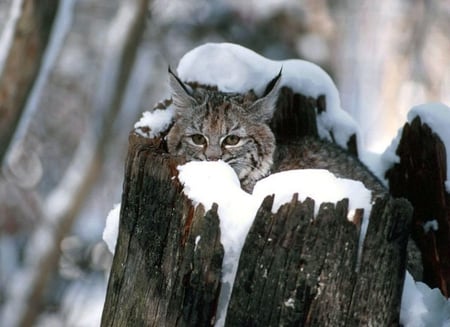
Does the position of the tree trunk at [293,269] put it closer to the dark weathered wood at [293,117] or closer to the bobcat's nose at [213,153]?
the bobcat's nose at [213,153]

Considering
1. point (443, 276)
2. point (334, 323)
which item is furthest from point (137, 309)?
point (443, 276)

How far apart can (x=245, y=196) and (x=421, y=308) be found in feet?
2.43

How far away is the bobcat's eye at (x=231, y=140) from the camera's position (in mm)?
4536

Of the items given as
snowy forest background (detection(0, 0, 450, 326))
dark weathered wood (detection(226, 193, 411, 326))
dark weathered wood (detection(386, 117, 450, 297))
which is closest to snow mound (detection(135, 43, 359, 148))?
dark weathered wood (detection(386, 117, 450, 297))

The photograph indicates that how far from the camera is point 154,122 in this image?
402 cm

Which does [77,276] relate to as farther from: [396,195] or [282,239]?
[282,239]

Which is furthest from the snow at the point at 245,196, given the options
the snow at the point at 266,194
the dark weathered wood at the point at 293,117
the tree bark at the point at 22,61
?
the tree bark at the point at 22,61

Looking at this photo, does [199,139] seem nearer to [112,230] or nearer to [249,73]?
[249,73]

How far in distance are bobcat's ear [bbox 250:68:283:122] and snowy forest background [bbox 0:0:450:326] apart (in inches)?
226

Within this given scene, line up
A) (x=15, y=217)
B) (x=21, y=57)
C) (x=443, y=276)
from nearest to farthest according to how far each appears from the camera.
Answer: (x=443, y=276) < (x=21, y=57) < (x=15, y=217)

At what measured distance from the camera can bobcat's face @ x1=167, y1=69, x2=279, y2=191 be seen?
444cm

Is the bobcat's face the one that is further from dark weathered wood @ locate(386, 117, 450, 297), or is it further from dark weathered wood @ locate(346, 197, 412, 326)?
dark weathered wood @ locate(346, 197, 412, 326)

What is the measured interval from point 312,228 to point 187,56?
2.31 m

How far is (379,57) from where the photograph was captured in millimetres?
15516
